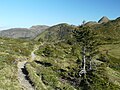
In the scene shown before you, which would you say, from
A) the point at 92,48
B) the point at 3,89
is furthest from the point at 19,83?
the point at 92,48

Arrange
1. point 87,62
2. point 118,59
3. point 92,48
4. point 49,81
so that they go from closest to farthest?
point 49,81, point 92,48, point 87,62, point 118,59

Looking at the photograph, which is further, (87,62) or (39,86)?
(87,62)

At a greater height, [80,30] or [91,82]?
[80,30]

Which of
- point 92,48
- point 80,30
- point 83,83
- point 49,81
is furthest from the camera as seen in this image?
point 92,48

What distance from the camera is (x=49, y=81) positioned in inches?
1549

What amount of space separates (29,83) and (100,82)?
16272 mm

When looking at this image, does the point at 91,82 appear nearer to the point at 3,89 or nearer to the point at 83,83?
the point at 83,83

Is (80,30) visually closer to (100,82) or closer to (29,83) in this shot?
(100,82)

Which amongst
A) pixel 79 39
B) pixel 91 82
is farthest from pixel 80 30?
pixel 91 82

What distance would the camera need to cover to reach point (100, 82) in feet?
152

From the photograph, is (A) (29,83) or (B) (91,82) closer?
(A) (29,83)

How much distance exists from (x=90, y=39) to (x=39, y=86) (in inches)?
917

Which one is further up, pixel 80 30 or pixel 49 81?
pixel 80 30

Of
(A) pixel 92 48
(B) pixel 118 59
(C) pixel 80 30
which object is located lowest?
(B) pixel 118 59
